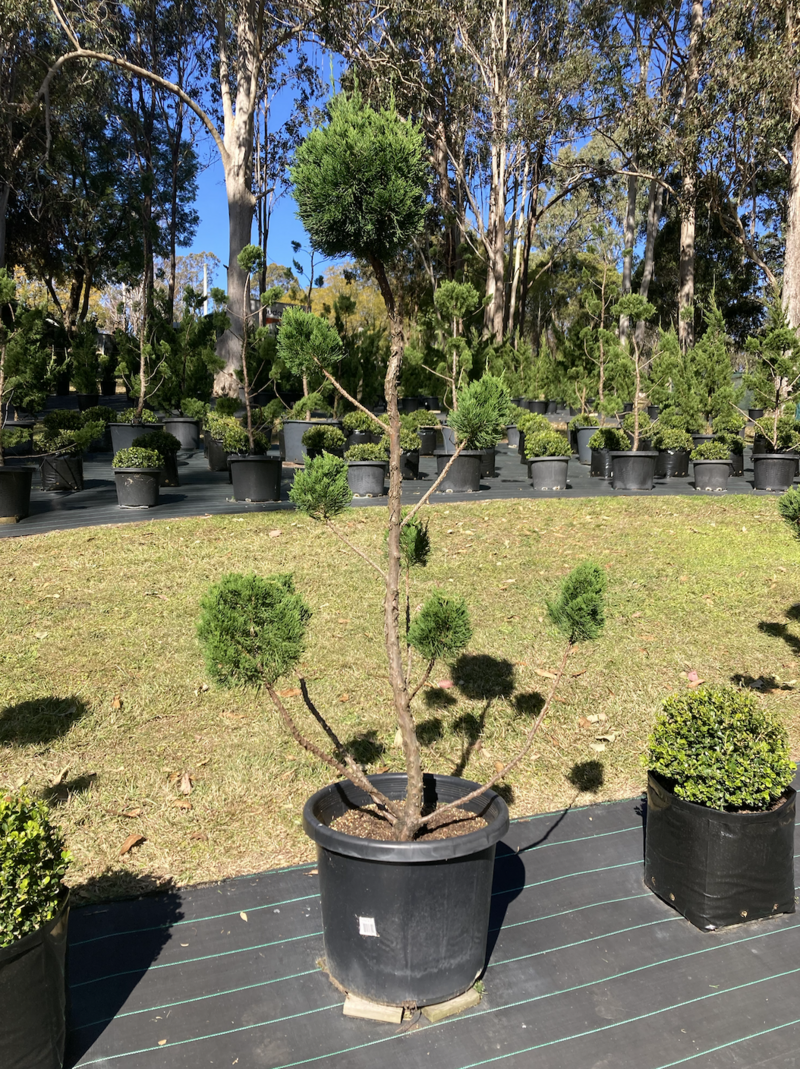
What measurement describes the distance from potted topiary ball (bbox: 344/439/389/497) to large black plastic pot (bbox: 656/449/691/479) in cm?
490

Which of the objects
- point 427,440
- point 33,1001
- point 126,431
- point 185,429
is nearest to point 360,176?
point 33,1001

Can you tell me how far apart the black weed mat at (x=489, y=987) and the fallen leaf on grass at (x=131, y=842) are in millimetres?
354

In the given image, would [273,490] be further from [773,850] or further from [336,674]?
[773,850]

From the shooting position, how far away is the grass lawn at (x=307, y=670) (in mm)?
3334

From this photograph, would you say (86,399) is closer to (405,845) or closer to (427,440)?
(427,440)

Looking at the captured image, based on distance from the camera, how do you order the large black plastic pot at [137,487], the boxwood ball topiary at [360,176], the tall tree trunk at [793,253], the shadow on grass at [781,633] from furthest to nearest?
the tall tree trunk at [793,253] → the large black plastic pot at [137,487] → the shadow on grass at [781,633] → the boxwood ball topiary at [360,176]

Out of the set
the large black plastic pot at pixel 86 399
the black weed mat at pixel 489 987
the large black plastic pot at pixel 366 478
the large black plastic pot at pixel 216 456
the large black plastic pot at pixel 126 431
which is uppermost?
the large black plastic pot at pixel 86 399

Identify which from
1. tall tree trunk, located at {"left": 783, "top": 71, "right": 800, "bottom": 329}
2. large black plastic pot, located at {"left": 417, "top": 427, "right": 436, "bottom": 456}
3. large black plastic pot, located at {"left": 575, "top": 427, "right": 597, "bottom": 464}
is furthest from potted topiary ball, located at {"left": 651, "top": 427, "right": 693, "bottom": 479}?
tall tree trunk, located at {"left": 783, "top": 71, "right": 800, "bottom": 329}

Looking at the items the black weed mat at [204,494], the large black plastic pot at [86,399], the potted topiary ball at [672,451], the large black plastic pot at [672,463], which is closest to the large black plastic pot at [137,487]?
the black weed mat at [204,494]

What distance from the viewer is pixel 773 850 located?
8.61ft

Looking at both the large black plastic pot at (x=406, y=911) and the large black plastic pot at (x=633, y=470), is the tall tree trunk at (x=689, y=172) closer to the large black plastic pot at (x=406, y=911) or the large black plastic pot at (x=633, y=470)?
the large black plastic pot at (x=633, y=470)

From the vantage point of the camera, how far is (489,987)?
231 cm

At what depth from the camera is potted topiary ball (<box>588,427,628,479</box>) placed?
1097cm

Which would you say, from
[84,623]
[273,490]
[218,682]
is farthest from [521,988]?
[273,490]
